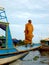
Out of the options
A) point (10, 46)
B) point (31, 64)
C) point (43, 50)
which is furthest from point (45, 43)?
point (10, 46)

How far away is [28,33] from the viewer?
68.5 ft

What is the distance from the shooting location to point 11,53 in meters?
19.1

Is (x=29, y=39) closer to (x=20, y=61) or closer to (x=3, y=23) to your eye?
(x=20, y=61)

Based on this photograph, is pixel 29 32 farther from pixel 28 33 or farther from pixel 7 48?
Answer: pixel 7 48

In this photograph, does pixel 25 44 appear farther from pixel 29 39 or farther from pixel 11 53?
pixel 11 53

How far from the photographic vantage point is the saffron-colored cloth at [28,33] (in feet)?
67.6

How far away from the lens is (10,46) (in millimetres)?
19172

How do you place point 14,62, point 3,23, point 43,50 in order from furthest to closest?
point 43,50, point 14,62, point 3,23

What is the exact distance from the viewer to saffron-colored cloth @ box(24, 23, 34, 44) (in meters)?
20.6

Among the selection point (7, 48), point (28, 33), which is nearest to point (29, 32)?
point (28, 33)

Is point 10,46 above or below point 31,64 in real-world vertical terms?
above

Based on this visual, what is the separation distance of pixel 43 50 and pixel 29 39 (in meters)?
19.3

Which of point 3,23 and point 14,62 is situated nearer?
point 3,23

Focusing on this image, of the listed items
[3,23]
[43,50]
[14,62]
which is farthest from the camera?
[43,50]
